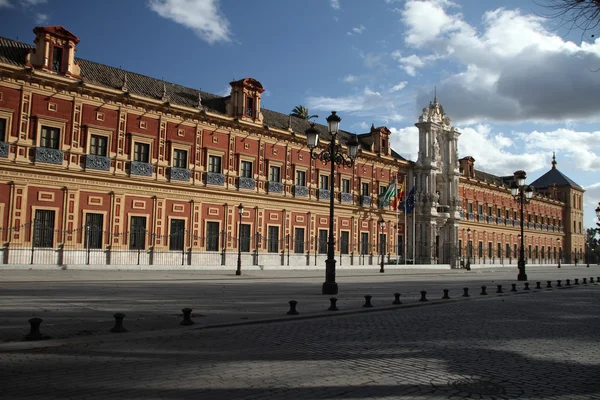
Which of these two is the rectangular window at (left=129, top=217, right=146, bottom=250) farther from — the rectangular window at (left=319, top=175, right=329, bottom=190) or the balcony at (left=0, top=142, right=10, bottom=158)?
the rectangular window at (left=319, top=175, right=329, bottom=190)

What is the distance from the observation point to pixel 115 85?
2964 centimetres

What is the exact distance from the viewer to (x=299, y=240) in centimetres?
3738

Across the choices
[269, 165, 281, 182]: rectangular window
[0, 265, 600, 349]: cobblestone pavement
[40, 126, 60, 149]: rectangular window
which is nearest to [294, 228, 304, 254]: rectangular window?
[269, 165, 281, 182]: rectangular window

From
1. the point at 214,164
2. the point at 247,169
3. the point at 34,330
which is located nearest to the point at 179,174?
the point at 214,164

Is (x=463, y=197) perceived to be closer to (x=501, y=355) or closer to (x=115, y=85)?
(x=115, y=85)

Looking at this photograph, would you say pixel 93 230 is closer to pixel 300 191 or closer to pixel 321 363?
→ pixel 300 191

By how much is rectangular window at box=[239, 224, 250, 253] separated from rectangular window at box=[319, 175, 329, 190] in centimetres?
780

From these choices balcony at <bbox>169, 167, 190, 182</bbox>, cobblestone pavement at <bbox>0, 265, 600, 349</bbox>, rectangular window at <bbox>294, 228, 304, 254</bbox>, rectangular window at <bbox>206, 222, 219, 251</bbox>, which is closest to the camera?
cobblestone pavement at <bbox>0, 265, 600, 349</bbox>

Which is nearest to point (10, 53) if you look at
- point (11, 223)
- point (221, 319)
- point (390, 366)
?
point (11, 223)

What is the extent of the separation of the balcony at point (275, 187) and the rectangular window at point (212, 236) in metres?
4.82

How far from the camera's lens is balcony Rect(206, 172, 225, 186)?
3238cm

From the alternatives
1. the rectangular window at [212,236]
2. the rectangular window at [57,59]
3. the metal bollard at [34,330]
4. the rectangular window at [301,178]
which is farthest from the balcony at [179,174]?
the metal bollard at [34,330]

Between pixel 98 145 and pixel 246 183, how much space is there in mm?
9790

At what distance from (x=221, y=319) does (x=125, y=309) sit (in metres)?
2.54
